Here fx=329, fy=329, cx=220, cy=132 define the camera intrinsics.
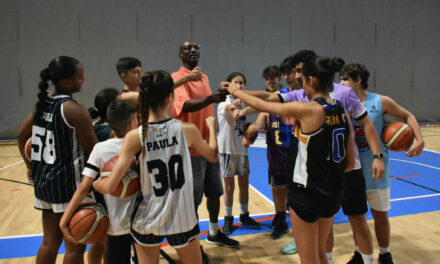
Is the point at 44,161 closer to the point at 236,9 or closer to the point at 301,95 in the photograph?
the point at 301,95

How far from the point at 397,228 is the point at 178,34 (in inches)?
337

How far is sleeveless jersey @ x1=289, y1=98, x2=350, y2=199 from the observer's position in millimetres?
1965

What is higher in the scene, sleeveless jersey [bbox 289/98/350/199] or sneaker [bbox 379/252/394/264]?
sleeveless jersey [bbox 289/98/350/199]

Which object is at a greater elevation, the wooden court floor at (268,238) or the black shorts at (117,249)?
the black shorts at (117,249)

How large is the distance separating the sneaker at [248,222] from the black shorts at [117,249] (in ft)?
6.41

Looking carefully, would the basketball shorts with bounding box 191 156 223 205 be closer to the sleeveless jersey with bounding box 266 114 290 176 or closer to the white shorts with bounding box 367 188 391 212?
the sleeveless jersey with bounding box 266 114 290 176

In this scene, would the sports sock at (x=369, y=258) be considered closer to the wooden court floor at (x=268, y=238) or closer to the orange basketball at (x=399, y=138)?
the wooden court floor at (x=268, y=238)

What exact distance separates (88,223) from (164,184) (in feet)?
1.81

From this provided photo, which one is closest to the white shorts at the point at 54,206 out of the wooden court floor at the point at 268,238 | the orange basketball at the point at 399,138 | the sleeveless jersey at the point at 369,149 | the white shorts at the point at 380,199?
the wooden court floor at the point at 268,238

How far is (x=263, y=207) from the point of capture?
180 inches

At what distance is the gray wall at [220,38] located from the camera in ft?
31.6

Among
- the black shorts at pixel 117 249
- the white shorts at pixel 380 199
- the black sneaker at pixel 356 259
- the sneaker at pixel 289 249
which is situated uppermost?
the white shorts at pixel 380 199

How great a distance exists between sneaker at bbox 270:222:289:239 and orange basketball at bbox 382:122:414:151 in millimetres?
1484

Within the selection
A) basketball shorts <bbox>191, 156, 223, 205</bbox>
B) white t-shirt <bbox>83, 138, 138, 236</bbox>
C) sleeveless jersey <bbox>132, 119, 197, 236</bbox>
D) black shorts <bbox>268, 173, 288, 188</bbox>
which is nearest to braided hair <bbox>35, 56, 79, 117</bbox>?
white t-shirt <bbox>83, 138, 138, 236</bbox>
